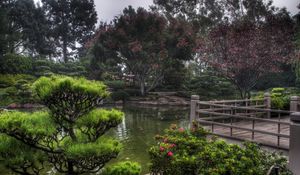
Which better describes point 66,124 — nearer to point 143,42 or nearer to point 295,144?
point 295,144

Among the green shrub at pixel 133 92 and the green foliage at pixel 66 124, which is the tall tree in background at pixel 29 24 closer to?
the green shrub at pixel 133 92

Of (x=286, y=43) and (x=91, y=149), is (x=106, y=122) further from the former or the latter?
(x=286, y=43)

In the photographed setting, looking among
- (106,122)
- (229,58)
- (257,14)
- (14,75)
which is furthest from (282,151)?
(257,14)

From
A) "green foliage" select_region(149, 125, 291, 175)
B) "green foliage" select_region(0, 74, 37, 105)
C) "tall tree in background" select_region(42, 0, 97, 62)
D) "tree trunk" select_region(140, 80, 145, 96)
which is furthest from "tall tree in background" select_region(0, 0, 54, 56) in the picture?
"green foliage" select_region(149, 125, 291, 175)

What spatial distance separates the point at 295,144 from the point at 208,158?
166cm

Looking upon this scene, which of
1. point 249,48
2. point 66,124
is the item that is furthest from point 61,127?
point 249,48

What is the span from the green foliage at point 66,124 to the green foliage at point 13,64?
88.2ft

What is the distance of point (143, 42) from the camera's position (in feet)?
93.0

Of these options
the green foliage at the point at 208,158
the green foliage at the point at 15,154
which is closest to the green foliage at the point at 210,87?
the green foliage at the point at 208,158

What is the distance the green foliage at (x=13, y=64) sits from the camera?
2956 centimetres

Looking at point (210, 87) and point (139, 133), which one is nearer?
point (139, 133)

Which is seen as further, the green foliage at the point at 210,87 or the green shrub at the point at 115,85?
the green shrub at the point at 115,85

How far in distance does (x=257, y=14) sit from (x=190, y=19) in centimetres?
853

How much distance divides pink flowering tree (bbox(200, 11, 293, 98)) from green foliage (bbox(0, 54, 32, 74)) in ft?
64.5
